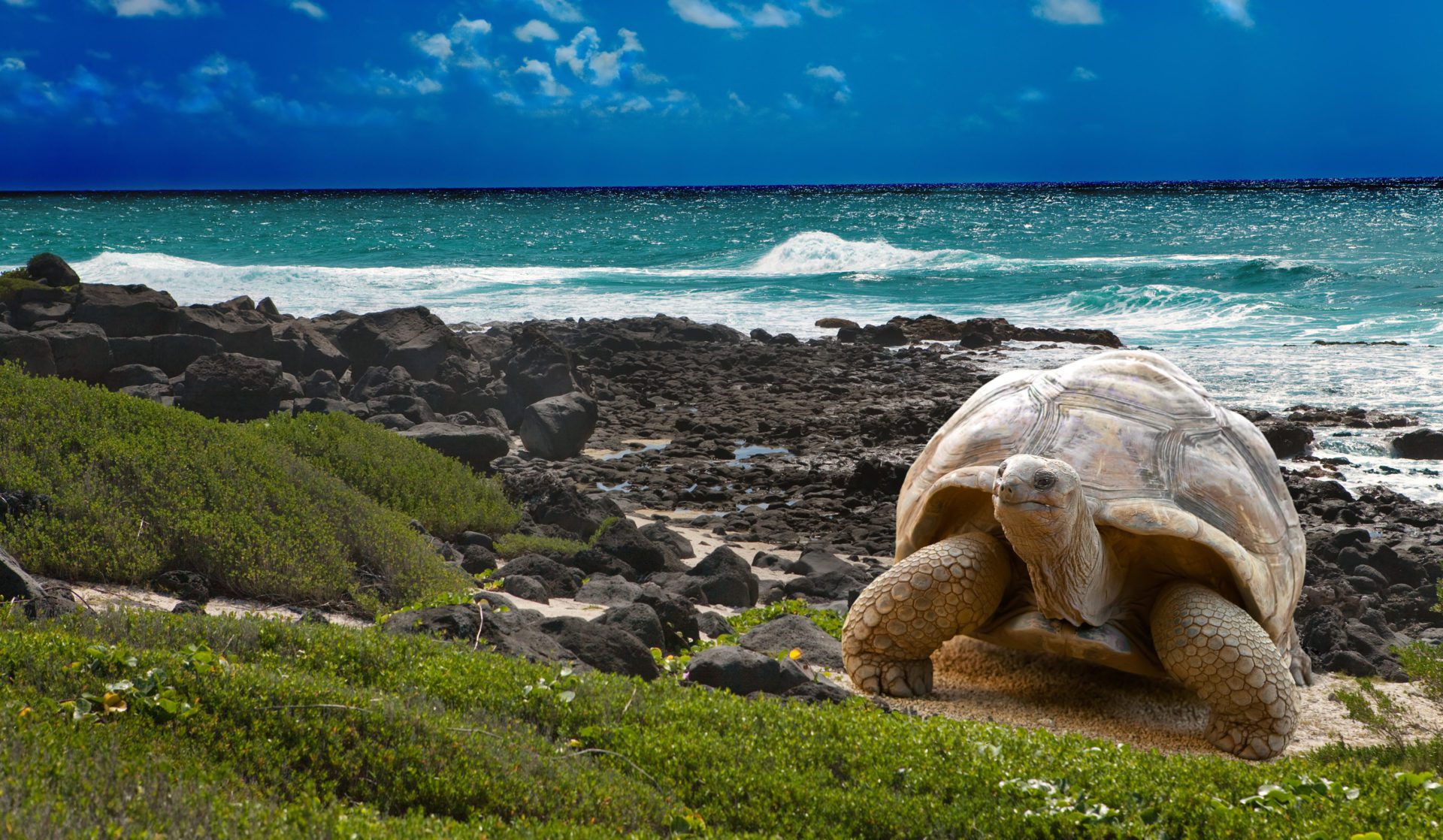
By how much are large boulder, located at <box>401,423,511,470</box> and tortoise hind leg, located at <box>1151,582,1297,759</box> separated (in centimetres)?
795

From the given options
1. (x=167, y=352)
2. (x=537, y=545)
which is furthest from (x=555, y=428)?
(x=167, y=352)

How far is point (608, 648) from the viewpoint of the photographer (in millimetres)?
5742

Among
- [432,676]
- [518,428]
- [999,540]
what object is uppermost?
[999,540]

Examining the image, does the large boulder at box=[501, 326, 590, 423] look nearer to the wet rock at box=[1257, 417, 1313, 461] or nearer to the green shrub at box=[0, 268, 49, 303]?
the green shrub at box=[0, 268, 49, 303]

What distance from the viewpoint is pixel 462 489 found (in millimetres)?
10062

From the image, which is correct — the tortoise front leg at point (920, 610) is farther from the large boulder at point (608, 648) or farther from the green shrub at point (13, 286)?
the green shrub at point (13, 286)

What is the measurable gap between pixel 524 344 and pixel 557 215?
68634 millimetres

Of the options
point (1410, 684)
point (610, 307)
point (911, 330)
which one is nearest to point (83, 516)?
point (1410, 684)

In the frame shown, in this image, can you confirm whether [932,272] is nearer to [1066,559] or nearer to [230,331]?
[230,331]

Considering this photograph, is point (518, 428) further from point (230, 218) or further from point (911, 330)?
point (230, 218)

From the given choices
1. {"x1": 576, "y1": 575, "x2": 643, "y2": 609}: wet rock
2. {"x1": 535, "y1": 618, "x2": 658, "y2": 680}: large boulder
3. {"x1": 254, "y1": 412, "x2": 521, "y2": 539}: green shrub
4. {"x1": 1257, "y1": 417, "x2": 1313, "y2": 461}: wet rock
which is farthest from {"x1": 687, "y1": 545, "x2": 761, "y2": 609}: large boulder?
{"x1": 1257, "y1": 417, "x2": 1313, "y2": 461}: wet rock

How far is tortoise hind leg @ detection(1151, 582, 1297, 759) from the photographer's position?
4.89 metres

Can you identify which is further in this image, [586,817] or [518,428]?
[518,428]

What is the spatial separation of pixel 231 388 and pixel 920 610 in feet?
32.9
